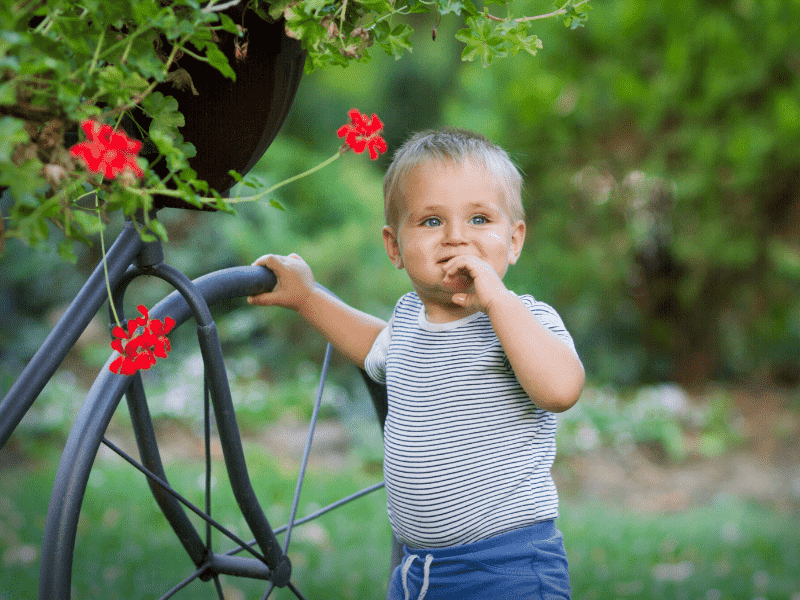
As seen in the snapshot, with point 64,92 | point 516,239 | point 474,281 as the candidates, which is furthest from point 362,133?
point 64,92

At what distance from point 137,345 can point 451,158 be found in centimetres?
57

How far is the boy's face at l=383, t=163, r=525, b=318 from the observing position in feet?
4.02

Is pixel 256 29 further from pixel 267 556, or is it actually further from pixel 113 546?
pixel 113 546

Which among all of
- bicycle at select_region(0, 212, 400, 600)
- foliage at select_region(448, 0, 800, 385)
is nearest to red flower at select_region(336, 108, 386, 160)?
bicycle at select_region(0, 212, 400, 600)

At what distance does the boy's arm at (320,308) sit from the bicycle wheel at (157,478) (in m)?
0.04

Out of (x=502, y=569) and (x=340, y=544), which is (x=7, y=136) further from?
(x=340, y=544)

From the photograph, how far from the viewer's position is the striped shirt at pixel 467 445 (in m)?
1.20

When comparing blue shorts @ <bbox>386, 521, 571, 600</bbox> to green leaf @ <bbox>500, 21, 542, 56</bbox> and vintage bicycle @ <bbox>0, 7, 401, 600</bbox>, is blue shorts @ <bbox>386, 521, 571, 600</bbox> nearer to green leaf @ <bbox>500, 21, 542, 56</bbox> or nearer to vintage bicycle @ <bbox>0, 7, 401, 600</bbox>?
vintage bicycle @ <bbox>0, 7, 401, 600</bbox>

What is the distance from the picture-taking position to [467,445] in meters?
1.21

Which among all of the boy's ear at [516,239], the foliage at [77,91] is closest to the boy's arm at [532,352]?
the boy's ear at [516,239]

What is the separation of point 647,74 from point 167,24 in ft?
16.2

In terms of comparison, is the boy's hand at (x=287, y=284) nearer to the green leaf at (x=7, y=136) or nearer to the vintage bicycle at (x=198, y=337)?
the vintage bicycle at (x=198, y=337)

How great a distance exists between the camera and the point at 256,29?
100 centimetres

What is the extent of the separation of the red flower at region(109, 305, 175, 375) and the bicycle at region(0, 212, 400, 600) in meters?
0.06
